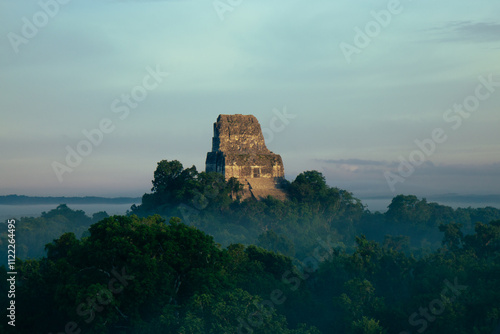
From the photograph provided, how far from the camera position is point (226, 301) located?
2889 cm

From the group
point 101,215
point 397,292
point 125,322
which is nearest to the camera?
point 125,322

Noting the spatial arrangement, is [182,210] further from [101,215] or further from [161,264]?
[161,264]

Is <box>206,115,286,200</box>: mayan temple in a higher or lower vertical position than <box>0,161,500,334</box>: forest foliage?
higher

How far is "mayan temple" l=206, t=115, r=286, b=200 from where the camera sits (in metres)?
70.6

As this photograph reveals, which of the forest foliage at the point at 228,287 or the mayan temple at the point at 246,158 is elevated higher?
the mayan temple at the point at 246,158

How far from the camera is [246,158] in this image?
71125mm

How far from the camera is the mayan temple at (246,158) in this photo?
70.6m

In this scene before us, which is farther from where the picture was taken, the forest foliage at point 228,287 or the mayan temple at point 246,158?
the mayan temple at point 246,158

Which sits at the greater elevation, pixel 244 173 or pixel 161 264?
pixel 244 173

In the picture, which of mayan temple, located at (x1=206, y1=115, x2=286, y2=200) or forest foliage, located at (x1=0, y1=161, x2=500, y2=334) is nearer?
forest foliage, located at (x1=0, y1=161, x2=500, y2=334)

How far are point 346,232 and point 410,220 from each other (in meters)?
8.12

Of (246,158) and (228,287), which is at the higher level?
(246,158)

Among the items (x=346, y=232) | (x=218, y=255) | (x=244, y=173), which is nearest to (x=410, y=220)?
(x=346, y=232)

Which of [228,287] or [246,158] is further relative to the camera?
[246,158]
